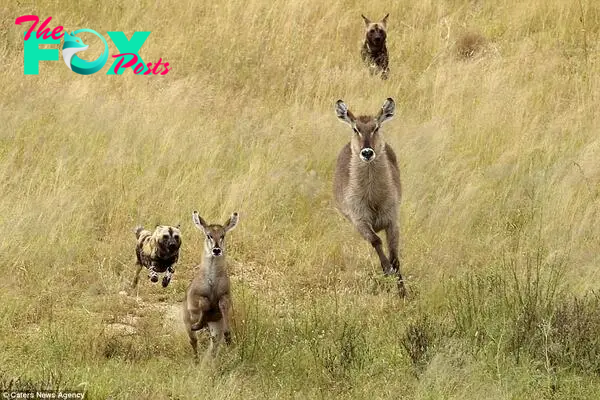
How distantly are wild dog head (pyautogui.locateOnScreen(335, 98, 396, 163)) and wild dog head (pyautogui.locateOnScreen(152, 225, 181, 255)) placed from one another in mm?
1599

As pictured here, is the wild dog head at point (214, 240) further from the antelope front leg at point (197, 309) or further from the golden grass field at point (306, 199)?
the golden grass field at point (306, 199)

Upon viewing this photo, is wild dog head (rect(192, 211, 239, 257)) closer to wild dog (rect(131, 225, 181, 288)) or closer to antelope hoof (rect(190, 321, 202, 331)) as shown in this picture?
antelope hoof (rect(190, 321, 202, 331))

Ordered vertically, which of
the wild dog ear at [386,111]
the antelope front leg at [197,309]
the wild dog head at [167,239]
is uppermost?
the wild dog ear at [386,111]

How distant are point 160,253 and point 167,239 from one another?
0.11 m

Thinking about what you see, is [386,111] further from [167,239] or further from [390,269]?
[167,239]

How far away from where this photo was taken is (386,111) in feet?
32.3

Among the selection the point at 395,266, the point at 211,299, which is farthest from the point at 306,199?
the point at 211,299

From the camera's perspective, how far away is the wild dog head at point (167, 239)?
28.7 feet

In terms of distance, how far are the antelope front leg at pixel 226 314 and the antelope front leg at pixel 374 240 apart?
1.79m

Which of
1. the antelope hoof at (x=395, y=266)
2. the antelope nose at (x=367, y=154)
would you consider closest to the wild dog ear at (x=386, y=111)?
the antelope nose at (x=367, y=154)

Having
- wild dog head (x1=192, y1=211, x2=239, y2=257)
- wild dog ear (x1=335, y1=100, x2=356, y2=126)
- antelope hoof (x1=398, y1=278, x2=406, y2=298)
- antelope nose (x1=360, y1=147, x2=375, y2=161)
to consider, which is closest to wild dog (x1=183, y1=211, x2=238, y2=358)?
wild dog head (x1=192, y1=211, x2=239, y2=257)

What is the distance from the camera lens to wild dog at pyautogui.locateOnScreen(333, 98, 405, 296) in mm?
9469

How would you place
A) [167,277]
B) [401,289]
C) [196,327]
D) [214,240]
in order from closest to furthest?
[196,327]
[214,240]
[401,289]
[167,277]

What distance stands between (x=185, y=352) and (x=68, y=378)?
985 mm
